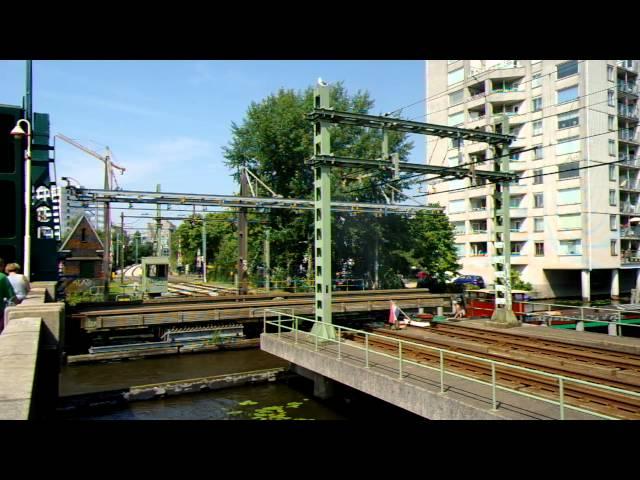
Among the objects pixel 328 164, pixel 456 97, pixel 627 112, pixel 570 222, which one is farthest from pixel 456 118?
pixel 328 164

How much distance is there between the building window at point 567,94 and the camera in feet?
152

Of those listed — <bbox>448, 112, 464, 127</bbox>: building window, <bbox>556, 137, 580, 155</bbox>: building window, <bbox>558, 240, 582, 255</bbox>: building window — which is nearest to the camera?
<bbox>556, 137, 580, 155</bbox>: building window

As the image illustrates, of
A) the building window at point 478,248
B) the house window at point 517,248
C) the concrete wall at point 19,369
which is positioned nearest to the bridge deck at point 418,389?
the concrete wall at point 19,369

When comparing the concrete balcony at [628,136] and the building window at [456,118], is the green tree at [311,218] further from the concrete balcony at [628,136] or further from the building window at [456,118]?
the concrete balcony at [628,136]

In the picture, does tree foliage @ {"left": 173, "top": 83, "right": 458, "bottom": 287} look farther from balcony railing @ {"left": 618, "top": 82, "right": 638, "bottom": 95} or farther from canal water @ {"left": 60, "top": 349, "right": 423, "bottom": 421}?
balcony railing @ {"left": 618, "top": 82, "right": 638, "bottom": 95}

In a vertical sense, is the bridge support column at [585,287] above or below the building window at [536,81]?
below

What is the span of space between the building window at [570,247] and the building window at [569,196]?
12.2ft

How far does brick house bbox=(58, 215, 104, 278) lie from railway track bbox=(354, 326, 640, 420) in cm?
4598

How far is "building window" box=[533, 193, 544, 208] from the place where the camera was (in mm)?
48797

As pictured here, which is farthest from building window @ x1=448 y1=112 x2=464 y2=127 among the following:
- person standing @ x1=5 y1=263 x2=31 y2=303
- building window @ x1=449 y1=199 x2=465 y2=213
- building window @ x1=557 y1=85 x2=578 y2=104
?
person standing @ x1=5 y1=263 x2=31 y2=303

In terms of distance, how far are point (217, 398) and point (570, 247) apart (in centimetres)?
4211

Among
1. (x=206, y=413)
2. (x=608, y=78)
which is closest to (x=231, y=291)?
(x=206, y=413)
